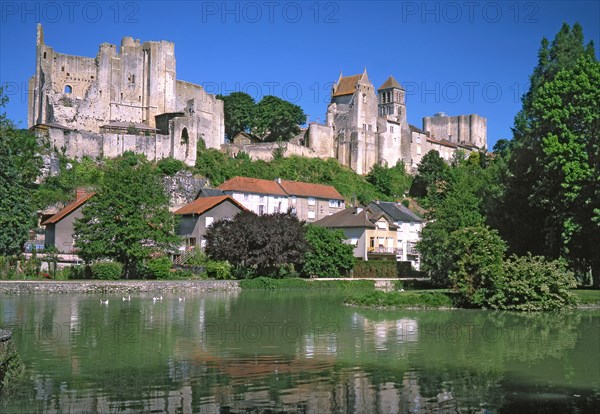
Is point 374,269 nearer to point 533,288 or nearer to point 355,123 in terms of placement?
point 533,288

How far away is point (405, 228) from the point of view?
76.5 metres

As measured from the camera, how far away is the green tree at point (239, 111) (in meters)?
100

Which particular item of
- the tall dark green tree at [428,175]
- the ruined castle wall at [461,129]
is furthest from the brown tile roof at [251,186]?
the ruined castle wall at [461,129]

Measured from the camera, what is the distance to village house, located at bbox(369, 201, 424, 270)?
75250 mm

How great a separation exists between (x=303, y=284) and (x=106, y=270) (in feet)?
43.0

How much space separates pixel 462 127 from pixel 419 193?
4512 cm

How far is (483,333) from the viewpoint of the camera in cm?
2464

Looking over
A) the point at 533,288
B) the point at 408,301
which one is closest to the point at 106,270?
the point at 408,301

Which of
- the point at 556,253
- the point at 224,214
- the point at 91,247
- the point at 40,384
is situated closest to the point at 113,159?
the point at 224,214

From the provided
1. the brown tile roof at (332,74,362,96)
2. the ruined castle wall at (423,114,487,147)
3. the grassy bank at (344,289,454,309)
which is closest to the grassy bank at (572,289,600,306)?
the grassy bank at (344,289,454,309)

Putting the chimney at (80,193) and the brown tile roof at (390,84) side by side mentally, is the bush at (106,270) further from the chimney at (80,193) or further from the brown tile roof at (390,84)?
the brown tile roof at (390,84)

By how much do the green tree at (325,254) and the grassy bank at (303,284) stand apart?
4663mm

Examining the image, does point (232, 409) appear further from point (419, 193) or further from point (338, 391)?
point (419, 193)

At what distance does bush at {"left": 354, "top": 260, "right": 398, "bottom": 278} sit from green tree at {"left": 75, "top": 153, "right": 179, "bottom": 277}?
1595cm
